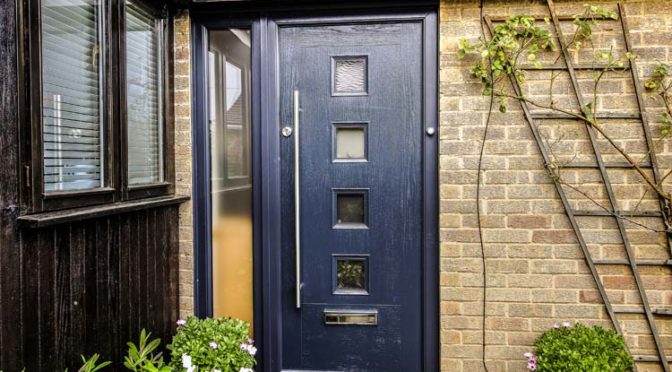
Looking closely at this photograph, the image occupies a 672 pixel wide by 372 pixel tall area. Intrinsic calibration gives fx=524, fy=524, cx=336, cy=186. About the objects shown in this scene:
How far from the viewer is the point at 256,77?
2877 mm

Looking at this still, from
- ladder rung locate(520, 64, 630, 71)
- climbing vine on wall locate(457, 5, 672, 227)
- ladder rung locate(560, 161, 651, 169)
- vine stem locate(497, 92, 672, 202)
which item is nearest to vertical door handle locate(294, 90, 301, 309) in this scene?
climbing vine on wall locate(457, 5, 672, 227)

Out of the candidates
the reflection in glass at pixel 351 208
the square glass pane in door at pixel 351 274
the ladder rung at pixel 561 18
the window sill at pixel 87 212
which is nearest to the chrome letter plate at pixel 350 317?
the square glass pane in door at pixel 351 274

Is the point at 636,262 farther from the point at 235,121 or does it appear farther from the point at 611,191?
the point at 235,121

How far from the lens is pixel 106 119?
2262mm

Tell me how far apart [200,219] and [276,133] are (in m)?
0.65

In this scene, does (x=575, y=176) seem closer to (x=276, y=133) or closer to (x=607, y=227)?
(x=607, y=227)

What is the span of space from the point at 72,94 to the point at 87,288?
78 centimetres

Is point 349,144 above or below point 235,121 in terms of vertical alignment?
below

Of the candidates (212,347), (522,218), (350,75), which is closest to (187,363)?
(212,347)

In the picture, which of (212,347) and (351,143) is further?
(351,143)

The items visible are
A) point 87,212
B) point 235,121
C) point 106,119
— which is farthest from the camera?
point 235,121

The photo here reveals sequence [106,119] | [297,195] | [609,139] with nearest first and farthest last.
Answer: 1. [106,119]
2. [609,139]
3. [297,195]

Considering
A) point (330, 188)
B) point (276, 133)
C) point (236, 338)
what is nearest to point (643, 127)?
point (330, 188)

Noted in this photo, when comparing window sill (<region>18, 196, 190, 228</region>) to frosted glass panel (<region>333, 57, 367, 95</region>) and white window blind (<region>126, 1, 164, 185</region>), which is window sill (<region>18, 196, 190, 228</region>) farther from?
frosted glass panel (<region>333, 57, 367, 95</region>)
